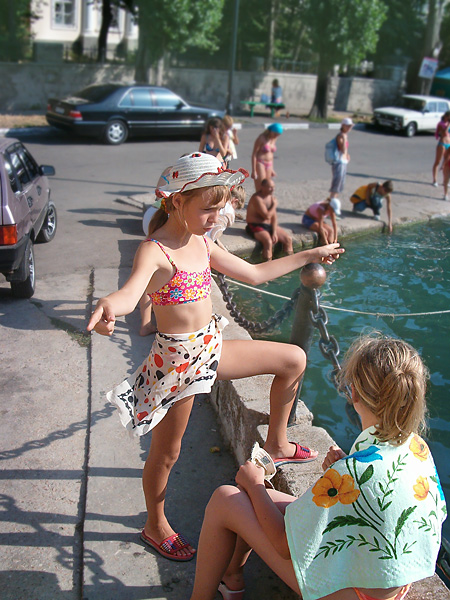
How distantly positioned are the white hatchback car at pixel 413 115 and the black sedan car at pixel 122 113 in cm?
1034

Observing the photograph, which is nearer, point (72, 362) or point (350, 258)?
point (72, 362)

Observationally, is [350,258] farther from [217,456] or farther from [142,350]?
[217,456]

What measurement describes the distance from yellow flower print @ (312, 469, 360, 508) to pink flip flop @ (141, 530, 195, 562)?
1153mm

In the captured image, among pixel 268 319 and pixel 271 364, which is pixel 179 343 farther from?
pixel 268 319

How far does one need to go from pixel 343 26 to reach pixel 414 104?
5.14 meters

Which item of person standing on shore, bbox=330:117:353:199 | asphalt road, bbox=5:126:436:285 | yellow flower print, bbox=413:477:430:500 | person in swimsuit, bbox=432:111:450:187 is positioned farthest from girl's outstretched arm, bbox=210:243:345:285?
person in swimsuit, bbox=432:111:450:187

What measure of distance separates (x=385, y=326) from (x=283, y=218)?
4.08 metres

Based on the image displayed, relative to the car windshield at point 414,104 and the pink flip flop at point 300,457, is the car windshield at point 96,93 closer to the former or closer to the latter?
the car windshield at point 414,104

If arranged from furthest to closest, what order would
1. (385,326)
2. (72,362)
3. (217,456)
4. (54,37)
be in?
(54,37) < (385,326) < (72,362) < (217,456)

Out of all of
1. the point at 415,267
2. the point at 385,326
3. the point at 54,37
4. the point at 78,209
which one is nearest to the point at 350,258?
the point at 415,267

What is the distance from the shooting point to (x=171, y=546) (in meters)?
3.00

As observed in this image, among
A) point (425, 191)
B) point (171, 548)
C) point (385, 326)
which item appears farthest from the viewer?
point (425, 191)

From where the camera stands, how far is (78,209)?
10.4 m

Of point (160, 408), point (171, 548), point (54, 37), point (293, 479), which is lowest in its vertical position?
point (171, 548)
